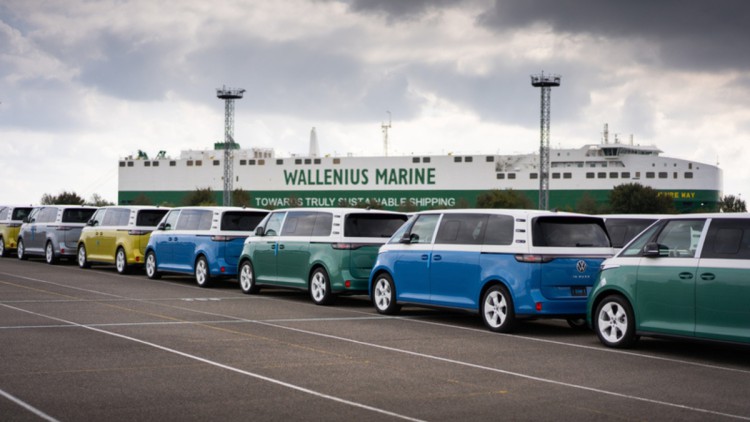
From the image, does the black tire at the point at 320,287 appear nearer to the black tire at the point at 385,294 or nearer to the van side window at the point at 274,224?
the black tire at the point at 385,294

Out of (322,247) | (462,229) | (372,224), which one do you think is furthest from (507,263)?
(322,247)

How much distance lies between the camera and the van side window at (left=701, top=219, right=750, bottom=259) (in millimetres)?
10594

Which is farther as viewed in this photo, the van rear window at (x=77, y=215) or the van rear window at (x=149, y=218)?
the van rear window at (x=77, y=215)

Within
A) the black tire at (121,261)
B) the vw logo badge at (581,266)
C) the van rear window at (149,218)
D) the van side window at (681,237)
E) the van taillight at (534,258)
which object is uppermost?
the van rear window at (149,218)

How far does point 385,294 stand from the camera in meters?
15.9

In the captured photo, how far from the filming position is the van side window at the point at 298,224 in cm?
1792

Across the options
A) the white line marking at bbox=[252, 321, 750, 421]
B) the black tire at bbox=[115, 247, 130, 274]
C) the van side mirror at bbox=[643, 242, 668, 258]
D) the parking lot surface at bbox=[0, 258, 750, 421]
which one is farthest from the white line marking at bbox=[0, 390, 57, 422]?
the black tire at bbox=[115, 247, 130, 274]

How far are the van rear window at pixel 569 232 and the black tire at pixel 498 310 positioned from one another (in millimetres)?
901

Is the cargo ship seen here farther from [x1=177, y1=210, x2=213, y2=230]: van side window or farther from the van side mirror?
the van side mirror

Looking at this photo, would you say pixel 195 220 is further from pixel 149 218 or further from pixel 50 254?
pixel 50 254

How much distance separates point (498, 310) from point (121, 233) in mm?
15034

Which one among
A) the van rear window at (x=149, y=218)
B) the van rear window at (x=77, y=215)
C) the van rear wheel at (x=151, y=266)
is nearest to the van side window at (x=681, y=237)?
the van rear wheel at (x=151, y=266)

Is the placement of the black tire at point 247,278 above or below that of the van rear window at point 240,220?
below

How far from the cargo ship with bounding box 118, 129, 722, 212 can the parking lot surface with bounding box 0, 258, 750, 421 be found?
4149 inches
